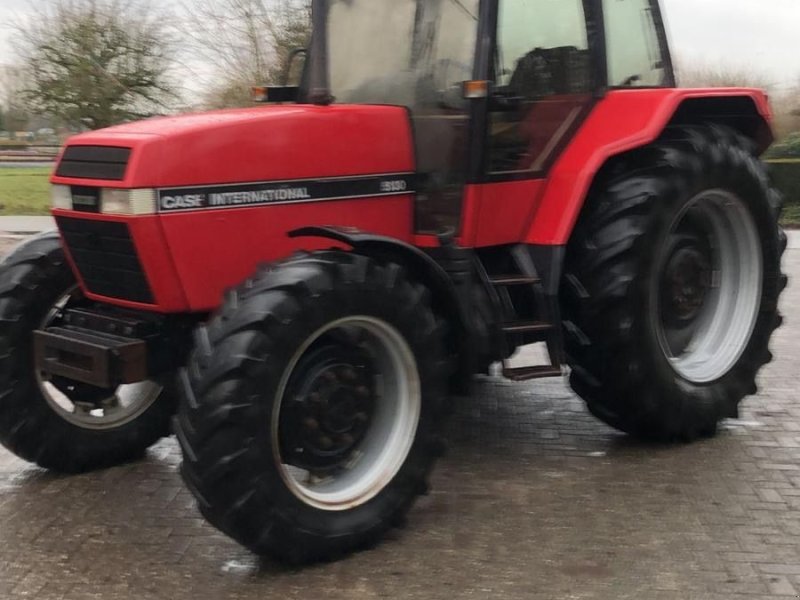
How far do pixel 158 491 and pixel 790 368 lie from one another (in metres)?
4.42

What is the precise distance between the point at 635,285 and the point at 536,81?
41.9 inches

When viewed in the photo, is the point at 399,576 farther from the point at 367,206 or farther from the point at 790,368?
the point at 790,368

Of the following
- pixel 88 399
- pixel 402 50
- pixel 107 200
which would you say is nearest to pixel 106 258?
pixel 107 200

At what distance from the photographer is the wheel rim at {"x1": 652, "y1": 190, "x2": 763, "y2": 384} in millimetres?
4867

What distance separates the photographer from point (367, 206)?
4.14 metres

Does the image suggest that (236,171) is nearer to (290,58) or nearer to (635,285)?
(290,58)

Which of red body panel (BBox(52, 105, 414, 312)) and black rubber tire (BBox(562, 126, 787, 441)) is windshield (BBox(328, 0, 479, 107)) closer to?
red body panel (BBox(52, 105, 414, 312))

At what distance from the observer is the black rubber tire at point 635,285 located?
4.39m

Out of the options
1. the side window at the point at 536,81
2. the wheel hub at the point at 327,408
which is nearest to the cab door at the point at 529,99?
the side window at the point at 536,81

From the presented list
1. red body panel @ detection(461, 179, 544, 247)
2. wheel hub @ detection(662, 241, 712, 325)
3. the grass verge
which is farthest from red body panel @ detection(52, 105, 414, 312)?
the grass verge

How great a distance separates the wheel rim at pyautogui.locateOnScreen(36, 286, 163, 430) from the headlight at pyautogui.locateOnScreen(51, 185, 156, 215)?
1.95 ft

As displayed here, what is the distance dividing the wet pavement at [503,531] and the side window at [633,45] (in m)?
1.89

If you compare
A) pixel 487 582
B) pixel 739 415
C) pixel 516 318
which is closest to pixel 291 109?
pixel 516 318

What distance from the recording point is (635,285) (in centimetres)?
439
